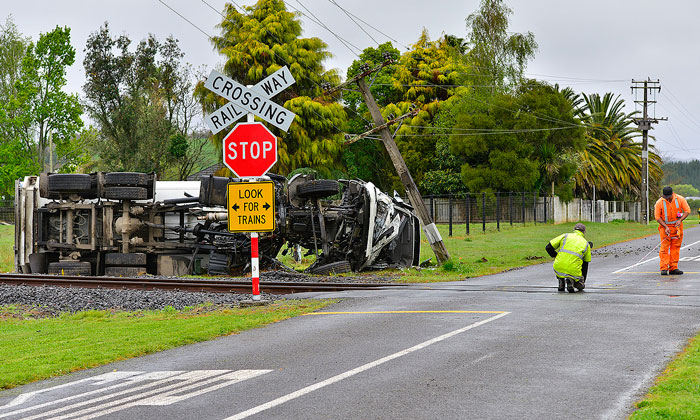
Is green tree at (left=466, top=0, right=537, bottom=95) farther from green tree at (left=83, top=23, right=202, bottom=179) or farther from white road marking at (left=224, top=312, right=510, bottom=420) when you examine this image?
white road marking at (left=224, top=312, right=510, bottom=420)

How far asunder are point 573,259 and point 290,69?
40560 mm

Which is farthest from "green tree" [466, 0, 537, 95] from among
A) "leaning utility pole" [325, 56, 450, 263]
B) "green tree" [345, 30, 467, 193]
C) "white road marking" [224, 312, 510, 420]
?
"white road marking" [224, 312, 510, 420]

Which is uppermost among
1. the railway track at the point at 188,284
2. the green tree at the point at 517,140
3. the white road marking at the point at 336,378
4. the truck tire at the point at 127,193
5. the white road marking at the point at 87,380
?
the green tree at the point at 517,140

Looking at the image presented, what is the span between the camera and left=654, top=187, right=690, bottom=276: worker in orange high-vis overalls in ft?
57.2

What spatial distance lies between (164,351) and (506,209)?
38.9 meters

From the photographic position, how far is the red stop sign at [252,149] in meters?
13.2

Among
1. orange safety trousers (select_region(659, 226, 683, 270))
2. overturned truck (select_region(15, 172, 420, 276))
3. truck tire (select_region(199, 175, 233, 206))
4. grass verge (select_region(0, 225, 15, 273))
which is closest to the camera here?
orange safety trousers (select_region(659, 226, 683, 270))

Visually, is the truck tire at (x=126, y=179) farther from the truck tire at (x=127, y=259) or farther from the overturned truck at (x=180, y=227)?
the truck tire at (x=127, y=259)

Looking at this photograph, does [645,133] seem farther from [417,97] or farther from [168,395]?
[168,395]

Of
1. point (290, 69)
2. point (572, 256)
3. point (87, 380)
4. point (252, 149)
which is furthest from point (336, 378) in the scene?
point (290, 69)

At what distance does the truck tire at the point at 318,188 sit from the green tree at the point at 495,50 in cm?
3606

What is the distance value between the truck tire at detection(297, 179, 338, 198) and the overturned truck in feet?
0.10

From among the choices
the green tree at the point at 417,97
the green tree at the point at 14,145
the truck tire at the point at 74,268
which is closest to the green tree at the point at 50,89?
the green tree at the point at 14,145

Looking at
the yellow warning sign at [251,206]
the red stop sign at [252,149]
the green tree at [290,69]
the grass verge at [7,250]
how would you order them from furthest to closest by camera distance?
the green tree at [290,69], the grass verge at [7,250], the yellow warning sign at [251,206], the red stop sign at [252,149]
